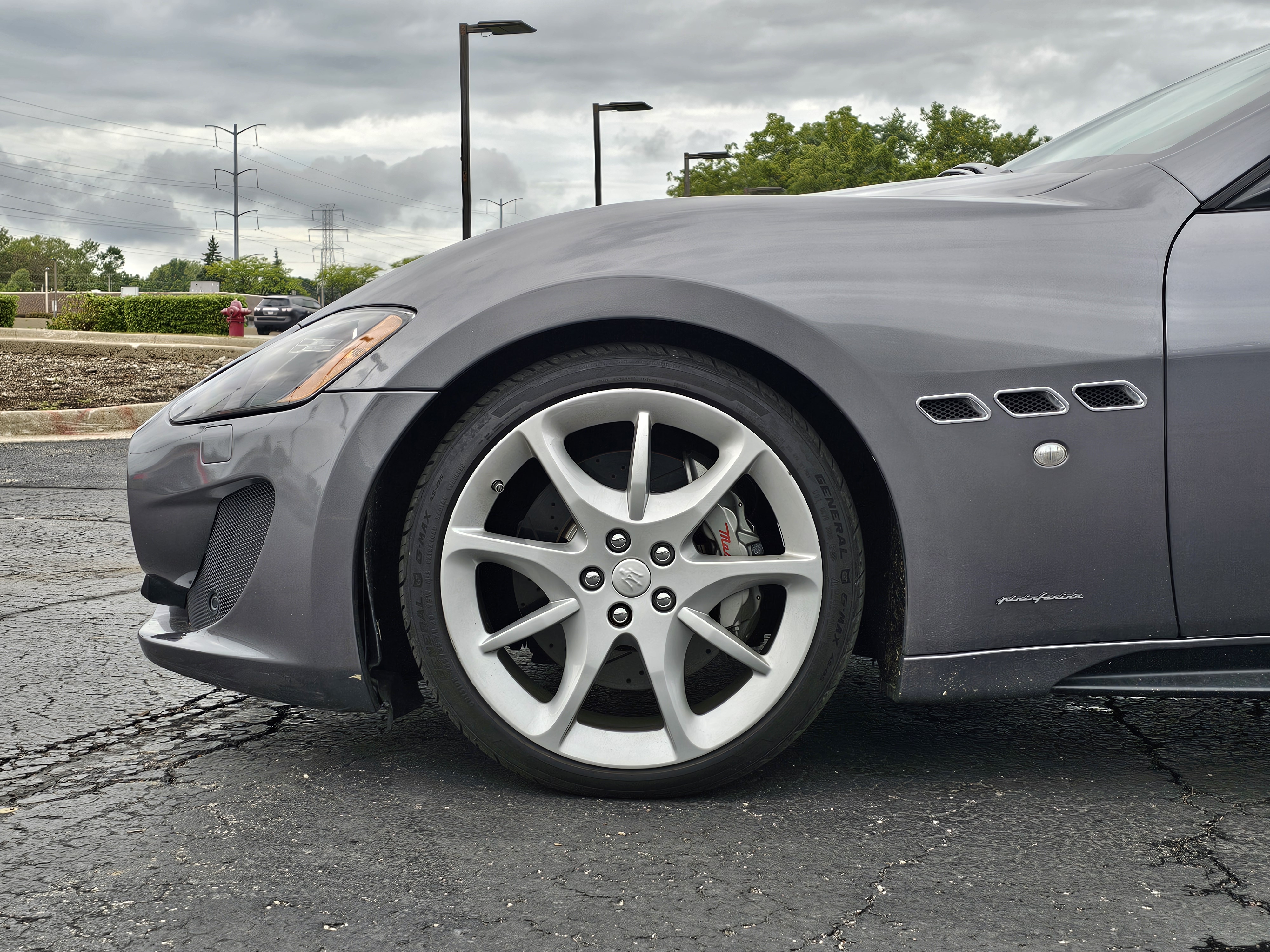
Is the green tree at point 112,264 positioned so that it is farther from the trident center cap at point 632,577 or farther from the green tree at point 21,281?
the trident center cap at point 632,577

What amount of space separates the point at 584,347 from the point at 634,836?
0.90 meters

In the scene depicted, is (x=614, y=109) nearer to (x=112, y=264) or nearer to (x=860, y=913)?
(x=860, y=913)

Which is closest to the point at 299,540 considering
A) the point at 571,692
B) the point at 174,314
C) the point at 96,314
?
the point at 571,692

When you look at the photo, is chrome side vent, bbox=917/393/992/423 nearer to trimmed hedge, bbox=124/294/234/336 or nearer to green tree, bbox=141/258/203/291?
trimmed hedge, bbox=124/294/234/336

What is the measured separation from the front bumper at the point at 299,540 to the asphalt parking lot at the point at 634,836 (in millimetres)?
240

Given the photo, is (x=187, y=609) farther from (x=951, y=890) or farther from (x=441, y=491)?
(x=951, y=890)

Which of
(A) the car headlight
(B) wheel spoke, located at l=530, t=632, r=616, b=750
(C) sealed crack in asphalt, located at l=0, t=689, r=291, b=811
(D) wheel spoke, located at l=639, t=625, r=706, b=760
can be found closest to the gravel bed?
(C) sealed crack in asphalt, located at l=0, t=689, r=291, b=811

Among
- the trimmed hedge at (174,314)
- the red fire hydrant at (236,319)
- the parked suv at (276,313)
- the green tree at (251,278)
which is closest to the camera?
the red fire hydrant at (236,319)

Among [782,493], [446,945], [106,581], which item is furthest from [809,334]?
[106,581]

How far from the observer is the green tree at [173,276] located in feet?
529

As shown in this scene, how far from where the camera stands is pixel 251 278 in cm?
8388

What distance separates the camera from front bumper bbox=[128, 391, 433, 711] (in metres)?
2.15

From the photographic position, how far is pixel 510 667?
2270 millimetres

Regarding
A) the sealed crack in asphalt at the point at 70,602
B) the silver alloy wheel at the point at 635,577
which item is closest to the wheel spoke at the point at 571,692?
the silver alloy wheel at the point at 635,577
